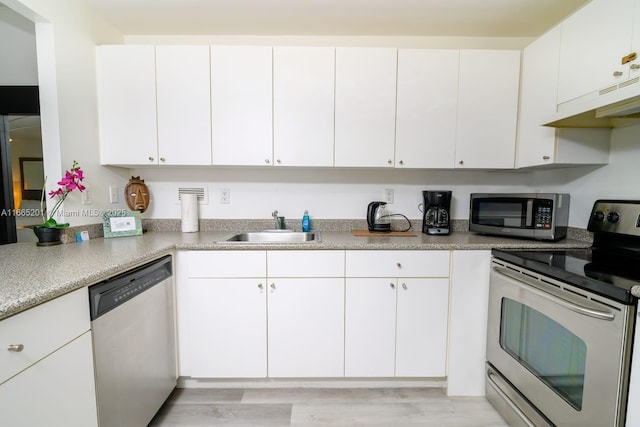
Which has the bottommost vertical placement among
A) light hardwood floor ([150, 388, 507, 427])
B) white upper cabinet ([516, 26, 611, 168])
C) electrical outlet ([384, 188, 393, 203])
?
light hardwood floor ([150, 388, 507, 427])

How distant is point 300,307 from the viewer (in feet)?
5.13

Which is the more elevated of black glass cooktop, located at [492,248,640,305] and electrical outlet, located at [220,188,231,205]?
electrical outlet, located at [220,188,231,205]

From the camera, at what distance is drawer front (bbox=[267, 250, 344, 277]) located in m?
1.54

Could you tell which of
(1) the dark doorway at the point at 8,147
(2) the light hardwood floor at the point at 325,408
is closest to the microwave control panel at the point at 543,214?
(2) the light hardwood floor at the point at 325,408

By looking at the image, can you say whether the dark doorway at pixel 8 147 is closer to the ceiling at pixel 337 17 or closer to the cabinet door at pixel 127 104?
the cabinet door at pixel 127 104

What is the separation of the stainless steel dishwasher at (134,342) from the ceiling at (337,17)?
1.59 meters

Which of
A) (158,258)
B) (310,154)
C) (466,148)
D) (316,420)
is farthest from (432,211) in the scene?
(158,258)

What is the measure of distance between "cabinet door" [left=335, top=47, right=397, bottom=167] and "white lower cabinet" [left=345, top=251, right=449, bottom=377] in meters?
0.67

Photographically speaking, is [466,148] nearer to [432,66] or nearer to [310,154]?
[432,66]

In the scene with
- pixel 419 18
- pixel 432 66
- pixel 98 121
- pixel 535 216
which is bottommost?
pixel 535 216

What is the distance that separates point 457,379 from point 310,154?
1685 millimetres

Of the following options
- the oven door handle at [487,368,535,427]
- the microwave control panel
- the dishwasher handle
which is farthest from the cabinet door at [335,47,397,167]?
the oven door handle at [487,368,535,427]

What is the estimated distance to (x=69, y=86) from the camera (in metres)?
1.52

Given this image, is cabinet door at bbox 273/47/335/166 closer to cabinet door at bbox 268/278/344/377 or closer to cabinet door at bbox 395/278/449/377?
cabinet door at bbox 268/278/344/377
